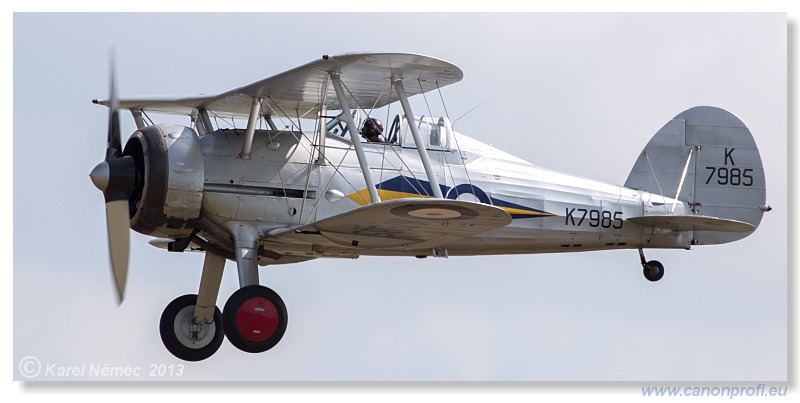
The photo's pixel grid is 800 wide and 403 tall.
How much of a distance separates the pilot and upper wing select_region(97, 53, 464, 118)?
0.18 metres

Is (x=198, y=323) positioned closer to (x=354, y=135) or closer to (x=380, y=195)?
(x=380, y=195)

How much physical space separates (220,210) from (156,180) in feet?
2.34

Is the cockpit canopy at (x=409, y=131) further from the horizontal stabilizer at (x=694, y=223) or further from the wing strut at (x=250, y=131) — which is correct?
the horizontal stabilizer at (x=694, y=223)

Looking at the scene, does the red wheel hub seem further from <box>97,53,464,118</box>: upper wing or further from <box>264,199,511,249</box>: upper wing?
<box>97,53,464,118</box>: upper wing

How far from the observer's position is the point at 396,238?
50.4 feet

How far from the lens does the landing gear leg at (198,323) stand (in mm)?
15906

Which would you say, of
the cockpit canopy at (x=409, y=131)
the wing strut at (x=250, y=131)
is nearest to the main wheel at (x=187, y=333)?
the wing strut at (x=250, y=131)

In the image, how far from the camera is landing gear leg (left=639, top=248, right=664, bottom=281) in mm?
17406

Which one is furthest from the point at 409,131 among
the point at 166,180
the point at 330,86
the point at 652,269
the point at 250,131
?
the point at 652,269

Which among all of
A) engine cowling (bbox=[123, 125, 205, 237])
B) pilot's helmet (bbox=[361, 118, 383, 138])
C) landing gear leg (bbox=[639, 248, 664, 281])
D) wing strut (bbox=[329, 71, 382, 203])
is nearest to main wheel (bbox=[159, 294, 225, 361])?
engine cowling (bbox=[123, 125, 205, 237])

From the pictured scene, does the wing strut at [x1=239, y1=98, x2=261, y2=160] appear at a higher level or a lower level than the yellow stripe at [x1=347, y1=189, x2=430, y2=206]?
higher

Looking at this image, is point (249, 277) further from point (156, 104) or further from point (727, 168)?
point (727, 168)

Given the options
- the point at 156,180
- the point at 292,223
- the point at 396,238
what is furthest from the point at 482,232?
the point at 156,180

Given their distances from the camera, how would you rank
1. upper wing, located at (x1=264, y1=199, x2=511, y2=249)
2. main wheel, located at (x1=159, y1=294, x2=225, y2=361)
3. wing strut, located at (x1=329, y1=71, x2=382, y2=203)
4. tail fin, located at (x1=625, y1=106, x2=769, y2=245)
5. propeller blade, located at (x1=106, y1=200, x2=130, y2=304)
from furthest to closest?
tail fin, located at (x1=625, y1=106, x2=769, y2=245) < main wheel, located at (x1=159, y1=294, x2=225, y2=361) < propeller blade, located at (x1=106, y1=200, x2=130, y2=304) < wing strut, located at (x1=329, y1=71, x2=382, y2=203) < upper wing, located at (x1=264, y1=199, x2=511, y2=249)
